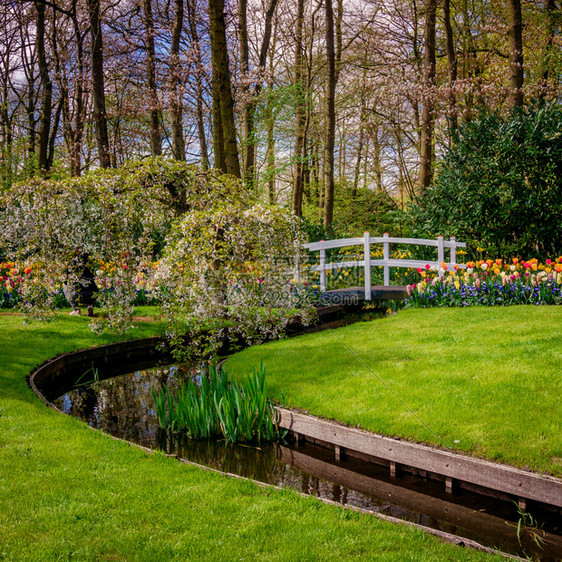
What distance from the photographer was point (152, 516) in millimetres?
3512

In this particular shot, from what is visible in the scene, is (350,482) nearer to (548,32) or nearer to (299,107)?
(299,107)

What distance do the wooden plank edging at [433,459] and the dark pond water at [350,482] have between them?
18cm

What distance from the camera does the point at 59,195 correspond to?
653 cm

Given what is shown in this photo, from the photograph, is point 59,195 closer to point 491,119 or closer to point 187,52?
point 491,119

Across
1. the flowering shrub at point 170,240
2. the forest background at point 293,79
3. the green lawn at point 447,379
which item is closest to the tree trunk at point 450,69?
the forest background at point 293,79

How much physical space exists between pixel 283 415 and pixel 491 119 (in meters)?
8.81

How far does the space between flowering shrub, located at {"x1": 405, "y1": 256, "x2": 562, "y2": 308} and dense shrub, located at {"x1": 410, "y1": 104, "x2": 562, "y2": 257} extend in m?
0.98

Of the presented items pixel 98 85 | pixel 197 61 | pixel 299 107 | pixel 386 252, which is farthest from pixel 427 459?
pixel 299 107

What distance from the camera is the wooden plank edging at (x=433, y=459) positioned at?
3924 millimetres

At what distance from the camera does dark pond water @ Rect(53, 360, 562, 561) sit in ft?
12.9

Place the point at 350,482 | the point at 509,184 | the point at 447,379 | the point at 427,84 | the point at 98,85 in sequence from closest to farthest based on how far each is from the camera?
the point at 350,482, the point at 447,379, the point at 98,85, the point at 509,184, the point at 427,84

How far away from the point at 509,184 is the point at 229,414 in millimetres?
8526

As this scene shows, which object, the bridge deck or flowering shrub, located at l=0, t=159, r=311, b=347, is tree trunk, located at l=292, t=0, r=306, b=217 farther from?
flowering shrub, located at l=0, t=159, r=311, b=347

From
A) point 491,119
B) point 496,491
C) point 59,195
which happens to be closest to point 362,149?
point 491,119
